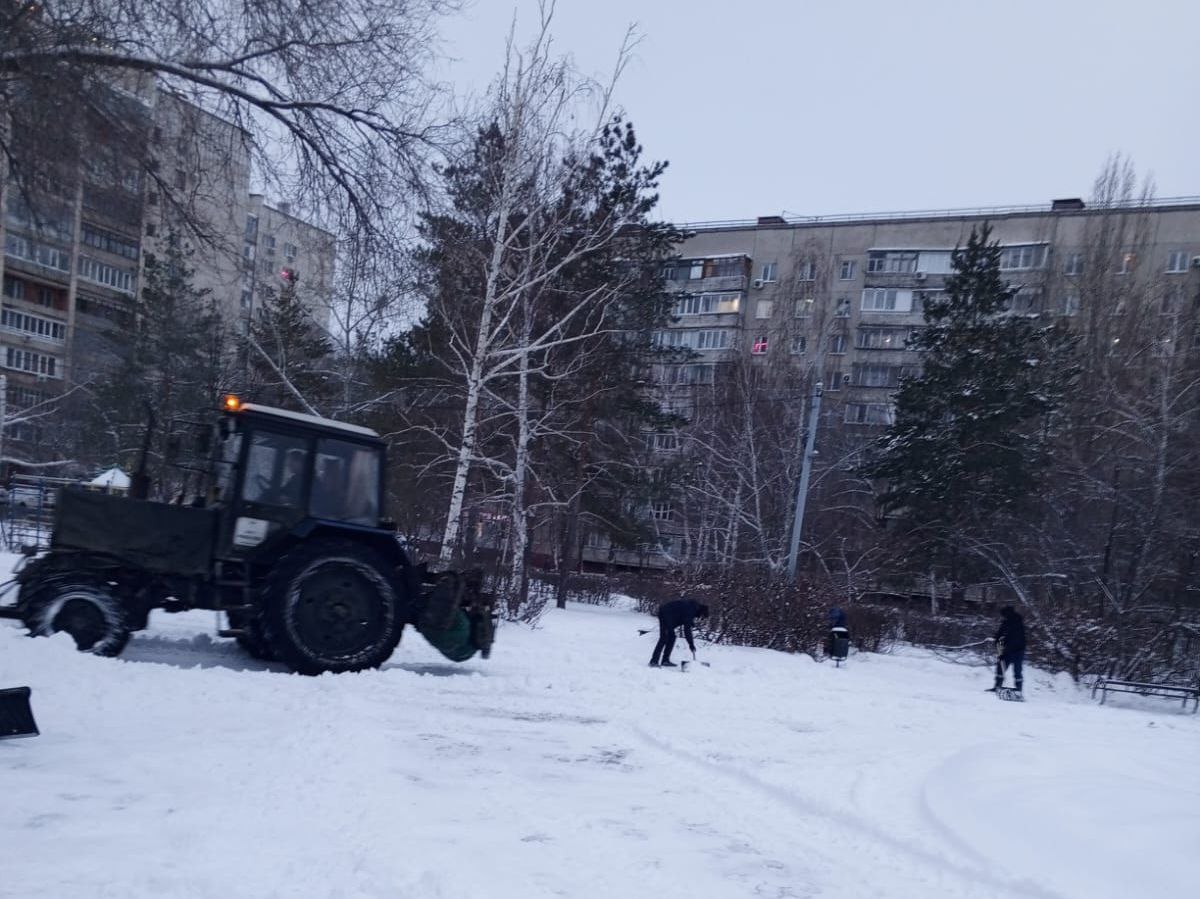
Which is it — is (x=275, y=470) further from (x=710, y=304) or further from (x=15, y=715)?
(x=710, y=304)

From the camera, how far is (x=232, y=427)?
10.4m

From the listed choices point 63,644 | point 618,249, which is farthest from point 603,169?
point 63,644

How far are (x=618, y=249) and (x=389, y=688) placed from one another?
16.4 meters

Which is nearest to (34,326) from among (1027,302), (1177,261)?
(1027,302)

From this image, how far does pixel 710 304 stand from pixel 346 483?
1609 inches

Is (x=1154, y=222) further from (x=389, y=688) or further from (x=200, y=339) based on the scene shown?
(x=389, y=688)

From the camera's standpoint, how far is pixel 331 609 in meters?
10.5

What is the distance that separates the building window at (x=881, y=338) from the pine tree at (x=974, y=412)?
13.4 m

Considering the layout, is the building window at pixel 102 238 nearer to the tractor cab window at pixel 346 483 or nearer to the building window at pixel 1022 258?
the tractor cab window at pixel 346 483

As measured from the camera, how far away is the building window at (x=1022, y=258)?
139 ft

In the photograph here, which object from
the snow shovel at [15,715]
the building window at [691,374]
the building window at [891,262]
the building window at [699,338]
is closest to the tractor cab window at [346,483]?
the snow shovel at [15,715]

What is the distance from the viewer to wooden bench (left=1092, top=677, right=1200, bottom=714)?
16.7 m

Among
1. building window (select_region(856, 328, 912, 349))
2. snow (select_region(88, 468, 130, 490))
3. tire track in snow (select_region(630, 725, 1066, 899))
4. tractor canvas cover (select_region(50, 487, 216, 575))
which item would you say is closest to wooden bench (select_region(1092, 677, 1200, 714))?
tire track in snow (select_region(630, 725, 1066, 899))

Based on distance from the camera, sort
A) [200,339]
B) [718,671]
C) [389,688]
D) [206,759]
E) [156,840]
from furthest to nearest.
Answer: [200,339] → [718,671] → [389,688] → [206,759] → [156,840]
